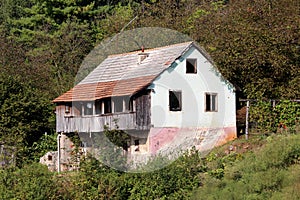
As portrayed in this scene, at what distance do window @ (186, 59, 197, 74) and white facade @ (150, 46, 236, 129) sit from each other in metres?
0.12

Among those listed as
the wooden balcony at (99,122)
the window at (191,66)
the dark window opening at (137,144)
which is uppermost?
the window at (191,66)

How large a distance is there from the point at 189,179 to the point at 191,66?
28.8 ft

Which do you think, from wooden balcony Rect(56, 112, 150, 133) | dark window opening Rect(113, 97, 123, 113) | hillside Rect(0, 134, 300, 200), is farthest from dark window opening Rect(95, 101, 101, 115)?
hillside Rect(0, 134, 300, 200)

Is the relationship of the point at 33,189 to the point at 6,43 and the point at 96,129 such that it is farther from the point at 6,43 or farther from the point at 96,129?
the point at 6,43

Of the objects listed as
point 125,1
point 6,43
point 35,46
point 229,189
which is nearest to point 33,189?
point 229,189

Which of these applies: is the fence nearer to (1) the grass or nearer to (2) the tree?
(1) the grass

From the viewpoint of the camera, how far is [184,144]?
99.7 feet

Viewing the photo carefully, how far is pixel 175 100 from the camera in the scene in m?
31.1

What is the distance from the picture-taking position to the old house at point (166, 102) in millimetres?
30484

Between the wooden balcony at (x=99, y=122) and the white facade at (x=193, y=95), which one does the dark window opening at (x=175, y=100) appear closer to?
the white facade at (x=193, y=95)

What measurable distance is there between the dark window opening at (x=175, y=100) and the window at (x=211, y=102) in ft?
4.28

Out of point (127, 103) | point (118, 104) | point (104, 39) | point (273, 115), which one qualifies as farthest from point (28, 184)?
point (104, 39)

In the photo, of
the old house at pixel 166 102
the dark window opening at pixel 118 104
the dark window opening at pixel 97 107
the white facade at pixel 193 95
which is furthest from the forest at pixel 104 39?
the dark window opening at pixel 118 104

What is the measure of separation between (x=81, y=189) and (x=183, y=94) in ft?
25.7
